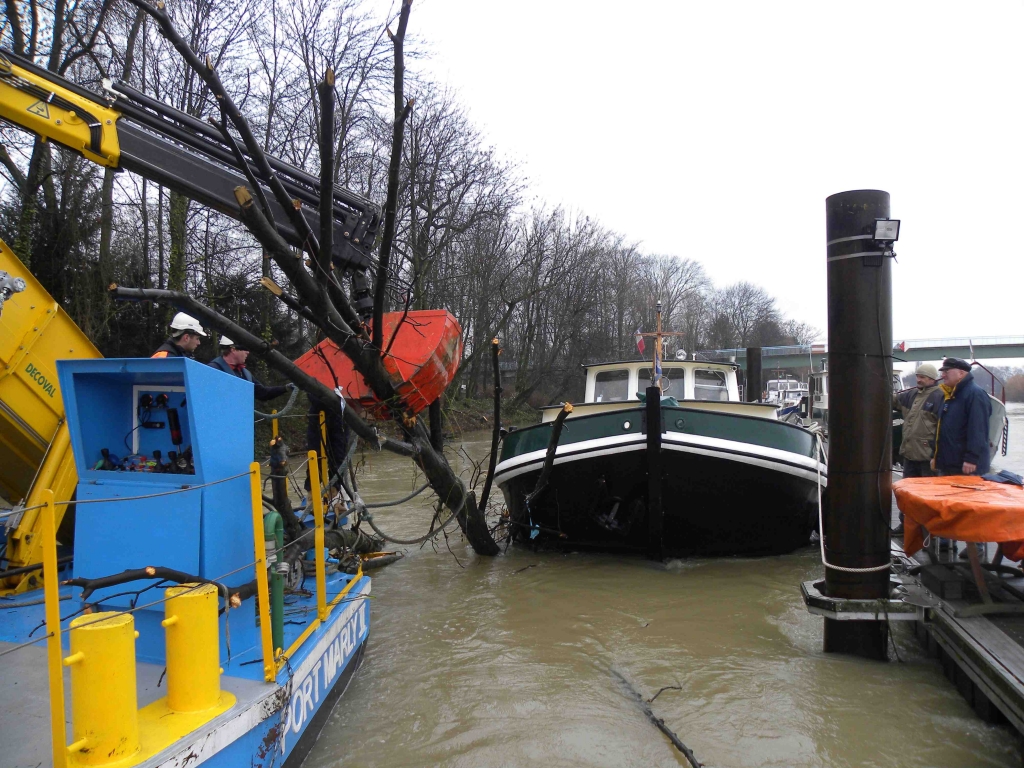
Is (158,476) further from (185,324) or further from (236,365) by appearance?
(236,365)

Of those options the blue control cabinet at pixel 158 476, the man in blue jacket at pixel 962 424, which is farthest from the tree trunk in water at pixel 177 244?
the man in blue jacket at pixel 962 424

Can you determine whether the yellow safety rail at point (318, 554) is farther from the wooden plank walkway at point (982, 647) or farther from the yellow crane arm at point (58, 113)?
the wooden plank walkway at point (982, 647)

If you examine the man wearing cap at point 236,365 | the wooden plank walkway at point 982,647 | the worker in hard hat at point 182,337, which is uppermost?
the worker in hard hat at point 182,337

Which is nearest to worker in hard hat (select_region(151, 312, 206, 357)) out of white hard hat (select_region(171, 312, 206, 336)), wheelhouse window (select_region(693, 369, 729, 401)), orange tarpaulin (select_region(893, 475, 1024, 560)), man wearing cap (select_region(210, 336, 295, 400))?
white hard hat (select_region(171, 312, 206, 336))

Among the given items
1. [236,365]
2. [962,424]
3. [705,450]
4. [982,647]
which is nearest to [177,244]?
[236,365]

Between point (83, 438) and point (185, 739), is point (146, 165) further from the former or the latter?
point (185, 739)

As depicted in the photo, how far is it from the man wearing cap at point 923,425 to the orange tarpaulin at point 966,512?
2511mm

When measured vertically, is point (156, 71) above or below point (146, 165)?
above

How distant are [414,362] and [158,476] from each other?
2.81m

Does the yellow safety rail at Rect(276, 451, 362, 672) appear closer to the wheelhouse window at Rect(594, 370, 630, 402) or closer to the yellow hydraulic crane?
the yellow hydraulic crane

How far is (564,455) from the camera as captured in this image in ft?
24.8

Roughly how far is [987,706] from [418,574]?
17.0 feet

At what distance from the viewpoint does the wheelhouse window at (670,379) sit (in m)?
9.78

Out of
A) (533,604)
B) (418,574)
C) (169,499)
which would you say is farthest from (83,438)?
(418,574)
